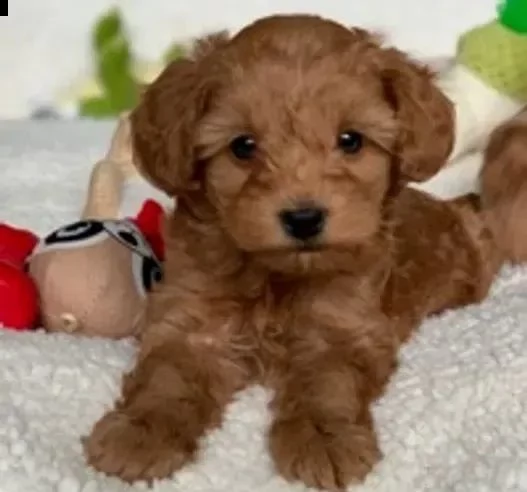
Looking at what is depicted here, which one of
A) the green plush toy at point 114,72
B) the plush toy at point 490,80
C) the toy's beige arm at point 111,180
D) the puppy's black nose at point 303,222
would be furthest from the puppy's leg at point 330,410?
the green plush toy at point 114,72

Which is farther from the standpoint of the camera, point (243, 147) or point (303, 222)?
point (243, 147)

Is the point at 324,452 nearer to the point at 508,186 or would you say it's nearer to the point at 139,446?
the point at 139,446

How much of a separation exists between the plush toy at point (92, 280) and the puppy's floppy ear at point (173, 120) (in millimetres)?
302

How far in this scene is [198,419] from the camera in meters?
2.27

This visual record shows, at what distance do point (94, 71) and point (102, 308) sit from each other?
1.80 m

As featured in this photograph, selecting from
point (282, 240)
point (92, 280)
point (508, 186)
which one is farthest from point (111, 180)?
point (282, 240)

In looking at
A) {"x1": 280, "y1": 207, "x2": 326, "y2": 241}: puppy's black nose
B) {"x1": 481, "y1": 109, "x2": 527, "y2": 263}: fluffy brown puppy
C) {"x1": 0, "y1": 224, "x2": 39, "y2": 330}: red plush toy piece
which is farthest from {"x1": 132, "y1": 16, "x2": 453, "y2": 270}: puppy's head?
{"x1": 481, "y1": 109, "x2": 527, "y2": 263}: fluffy brown puppy

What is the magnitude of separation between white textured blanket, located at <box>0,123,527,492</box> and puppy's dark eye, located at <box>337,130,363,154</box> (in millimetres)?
415

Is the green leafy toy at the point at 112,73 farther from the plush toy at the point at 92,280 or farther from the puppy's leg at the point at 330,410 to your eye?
the puppy's leg at the point at 330,410

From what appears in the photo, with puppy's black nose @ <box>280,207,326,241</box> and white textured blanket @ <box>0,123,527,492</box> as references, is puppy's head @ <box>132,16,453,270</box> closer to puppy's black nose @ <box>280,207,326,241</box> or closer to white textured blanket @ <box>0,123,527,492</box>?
puppy's black nose @ <box>280,207,326,241</box>

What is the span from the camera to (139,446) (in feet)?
6.99

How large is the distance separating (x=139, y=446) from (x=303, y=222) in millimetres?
413

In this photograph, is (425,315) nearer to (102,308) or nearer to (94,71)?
(102,308)

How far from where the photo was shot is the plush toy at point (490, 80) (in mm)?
3477
